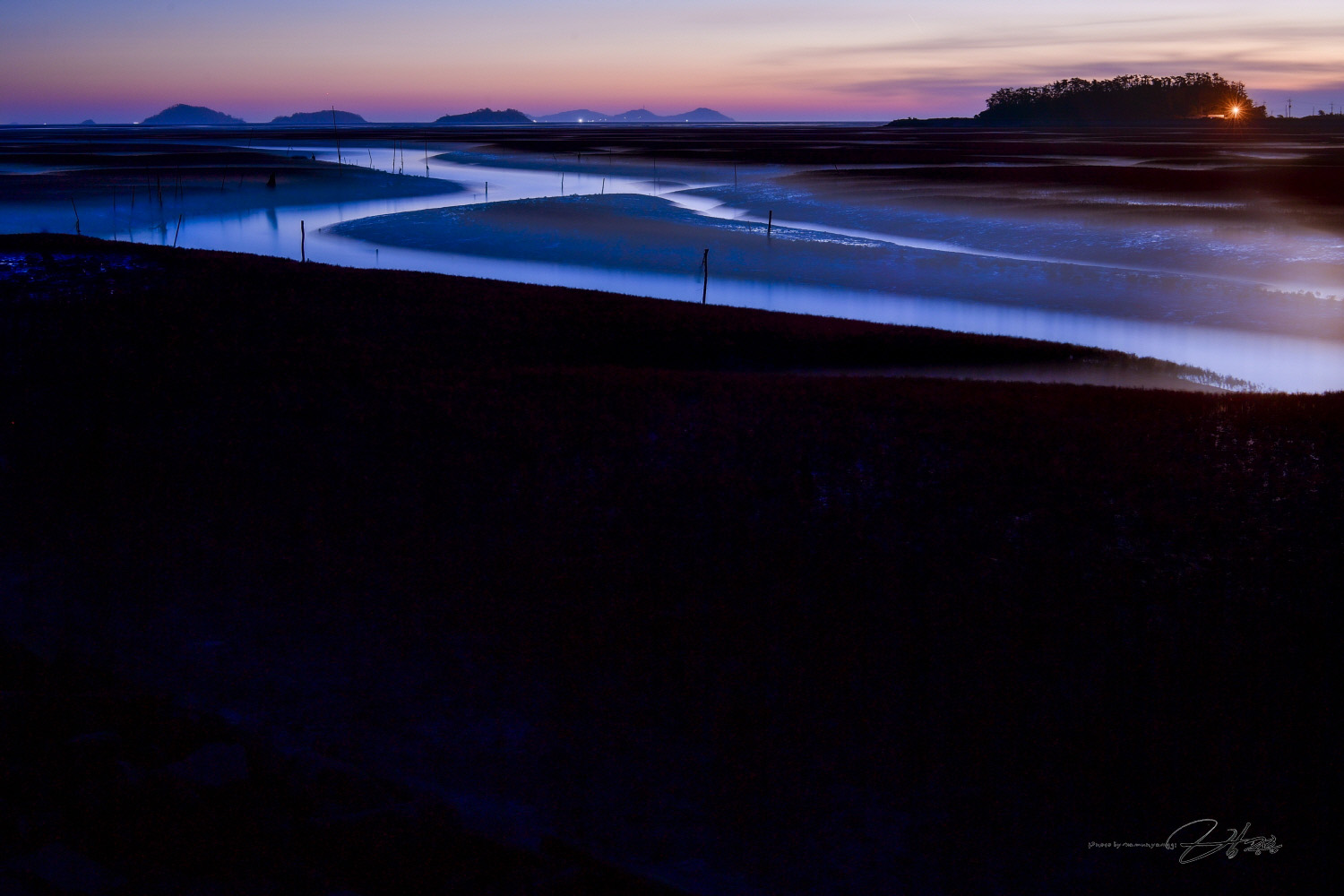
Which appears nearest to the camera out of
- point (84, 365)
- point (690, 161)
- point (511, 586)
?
point (511, 586)

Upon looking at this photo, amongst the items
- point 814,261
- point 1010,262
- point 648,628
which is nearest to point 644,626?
point 648,628

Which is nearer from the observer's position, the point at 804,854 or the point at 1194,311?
the point at 804,854

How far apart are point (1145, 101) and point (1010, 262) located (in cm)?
18064

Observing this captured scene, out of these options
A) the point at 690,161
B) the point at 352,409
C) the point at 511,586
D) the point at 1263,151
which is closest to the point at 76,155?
the point at 690,161

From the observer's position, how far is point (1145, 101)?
6998 inches

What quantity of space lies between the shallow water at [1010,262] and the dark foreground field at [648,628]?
9047 millimetres

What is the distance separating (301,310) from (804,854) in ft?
51.7

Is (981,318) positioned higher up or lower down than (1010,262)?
lower down

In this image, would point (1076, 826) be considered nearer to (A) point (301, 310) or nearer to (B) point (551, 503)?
(B) point (551, 503)

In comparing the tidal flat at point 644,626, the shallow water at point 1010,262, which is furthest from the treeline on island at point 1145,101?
the tidal flat at point 644,626

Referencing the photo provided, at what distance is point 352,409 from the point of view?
12.3 m

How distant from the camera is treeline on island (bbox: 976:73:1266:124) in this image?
579 feet
